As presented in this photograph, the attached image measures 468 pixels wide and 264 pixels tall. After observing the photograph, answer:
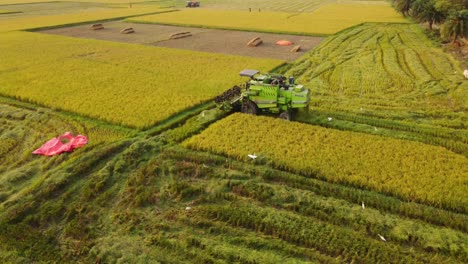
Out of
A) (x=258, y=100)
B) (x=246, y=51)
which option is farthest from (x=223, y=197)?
(x=246, y=51)

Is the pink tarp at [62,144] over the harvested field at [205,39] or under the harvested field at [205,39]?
under

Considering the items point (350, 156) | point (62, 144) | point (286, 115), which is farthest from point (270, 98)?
point (62, 144)

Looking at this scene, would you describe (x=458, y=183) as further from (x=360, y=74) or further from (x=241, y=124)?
(x=360, y=74)

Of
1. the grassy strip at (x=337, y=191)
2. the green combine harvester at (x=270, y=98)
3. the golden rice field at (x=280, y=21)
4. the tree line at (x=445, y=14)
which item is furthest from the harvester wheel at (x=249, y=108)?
the golden rice field at (x=280, y=21)

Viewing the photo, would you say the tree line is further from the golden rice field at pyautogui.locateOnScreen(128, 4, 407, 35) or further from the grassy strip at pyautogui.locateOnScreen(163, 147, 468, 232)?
the grassy strip at pyautogui.locateOnScreen(163, 147, 468, 232)

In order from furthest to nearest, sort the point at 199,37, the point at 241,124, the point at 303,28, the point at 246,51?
1. the point at 303,28
2. the point at 199,37
3. the point at 246,51
4. the point at 241,124

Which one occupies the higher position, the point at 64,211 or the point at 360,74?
the point at 360,74

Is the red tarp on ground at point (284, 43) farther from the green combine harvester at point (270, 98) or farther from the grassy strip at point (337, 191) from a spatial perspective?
the grassy strip at point (337, 191)
